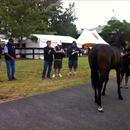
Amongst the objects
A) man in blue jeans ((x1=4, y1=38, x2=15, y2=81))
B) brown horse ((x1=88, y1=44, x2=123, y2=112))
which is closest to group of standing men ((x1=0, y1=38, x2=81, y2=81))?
man in blue jeans ((x1=4, y1=38, x2=15, y2=81))

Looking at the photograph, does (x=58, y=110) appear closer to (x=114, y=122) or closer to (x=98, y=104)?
(x=98, y=104)

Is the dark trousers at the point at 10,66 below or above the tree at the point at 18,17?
below

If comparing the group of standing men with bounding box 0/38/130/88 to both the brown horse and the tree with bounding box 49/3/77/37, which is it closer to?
the brown horse

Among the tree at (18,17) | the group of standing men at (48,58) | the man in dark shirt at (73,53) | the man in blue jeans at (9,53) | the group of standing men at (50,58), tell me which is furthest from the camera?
the tree at (18,17)

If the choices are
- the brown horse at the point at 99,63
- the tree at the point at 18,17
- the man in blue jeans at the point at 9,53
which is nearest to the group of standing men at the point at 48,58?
the man in blue jeans at the point at 9,53

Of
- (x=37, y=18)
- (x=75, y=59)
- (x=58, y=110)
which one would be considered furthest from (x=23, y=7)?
(x=58, y=110)

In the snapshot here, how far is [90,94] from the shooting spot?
12344mm

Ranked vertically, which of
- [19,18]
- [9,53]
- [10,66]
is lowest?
[10,66]

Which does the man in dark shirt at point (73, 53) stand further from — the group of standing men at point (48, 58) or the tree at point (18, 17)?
the tree at point (18, 17)

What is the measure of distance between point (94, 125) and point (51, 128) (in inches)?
37.8

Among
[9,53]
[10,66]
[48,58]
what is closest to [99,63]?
[9,53]

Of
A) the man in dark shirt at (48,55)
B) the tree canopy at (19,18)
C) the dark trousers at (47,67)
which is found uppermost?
the tree canopy at (19,18)

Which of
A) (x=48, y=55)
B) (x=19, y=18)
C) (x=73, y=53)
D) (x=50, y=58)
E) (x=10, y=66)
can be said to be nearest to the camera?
(x=10, y=66)

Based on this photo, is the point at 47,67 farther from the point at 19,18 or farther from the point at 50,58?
the point at 19,18
